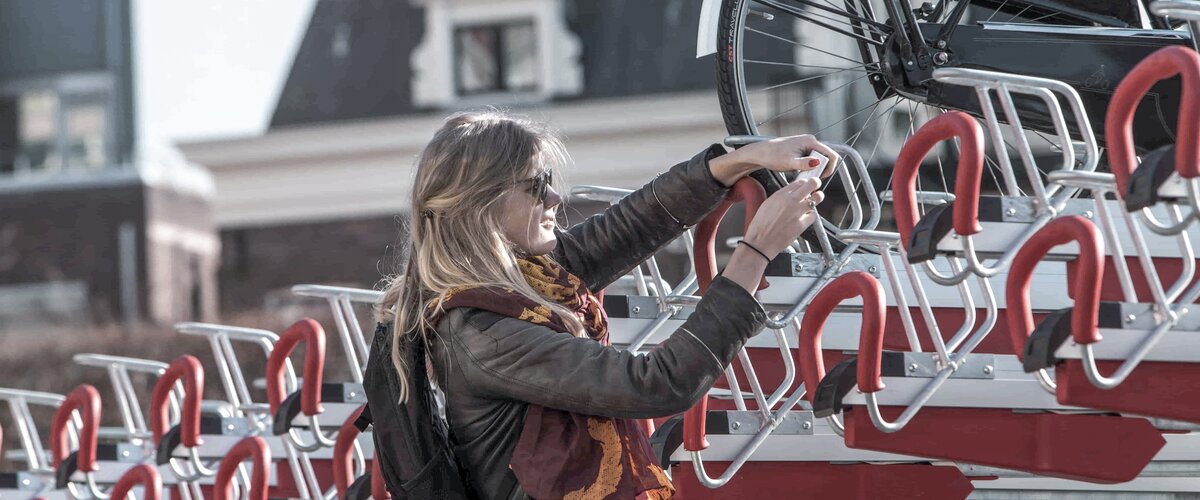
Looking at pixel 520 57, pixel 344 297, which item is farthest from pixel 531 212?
pixel 520 57

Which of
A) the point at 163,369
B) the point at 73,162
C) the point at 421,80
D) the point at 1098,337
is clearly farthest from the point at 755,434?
the point at 73,162

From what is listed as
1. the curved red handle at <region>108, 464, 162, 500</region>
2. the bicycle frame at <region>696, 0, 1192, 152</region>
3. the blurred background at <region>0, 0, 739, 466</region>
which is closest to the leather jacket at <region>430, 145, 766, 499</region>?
the bicycle frame at <region>696, 0, 1192, 152</region>

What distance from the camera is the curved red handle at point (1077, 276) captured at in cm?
289

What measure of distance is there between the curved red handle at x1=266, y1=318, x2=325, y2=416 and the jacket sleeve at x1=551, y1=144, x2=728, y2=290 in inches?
51.9

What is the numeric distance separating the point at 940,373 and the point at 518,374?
98 centimetres

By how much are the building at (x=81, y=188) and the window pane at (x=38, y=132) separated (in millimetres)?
11

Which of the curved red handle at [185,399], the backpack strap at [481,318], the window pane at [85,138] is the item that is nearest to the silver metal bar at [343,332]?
the curved red handle at [185,399]

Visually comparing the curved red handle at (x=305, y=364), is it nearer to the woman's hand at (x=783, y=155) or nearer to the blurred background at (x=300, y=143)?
the woman's hand at (x=783, y=155)

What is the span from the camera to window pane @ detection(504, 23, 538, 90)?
634 inches

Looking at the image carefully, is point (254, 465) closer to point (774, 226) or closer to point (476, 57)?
point (774, 226)

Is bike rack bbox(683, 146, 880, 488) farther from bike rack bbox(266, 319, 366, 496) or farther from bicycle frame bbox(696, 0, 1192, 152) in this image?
bike rack bbox(266, 319, 366, 496)

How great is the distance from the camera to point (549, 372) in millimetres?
2764

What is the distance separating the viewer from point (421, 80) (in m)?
16.2

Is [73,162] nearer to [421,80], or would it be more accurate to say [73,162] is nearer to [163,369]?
[421,80]
